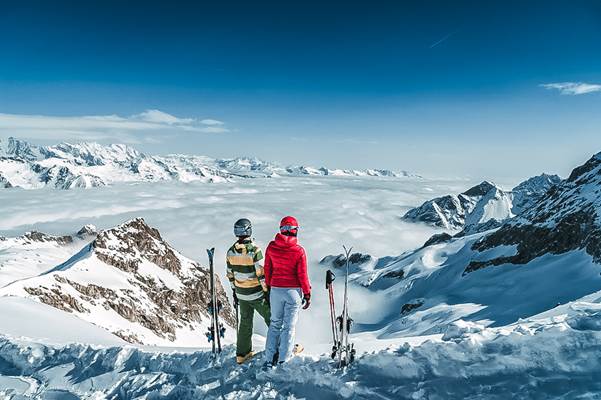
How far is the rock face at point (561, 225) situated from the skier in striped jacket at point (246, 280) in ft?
167

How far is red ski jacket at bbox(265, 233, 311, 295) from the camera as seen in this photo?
8.66 metres

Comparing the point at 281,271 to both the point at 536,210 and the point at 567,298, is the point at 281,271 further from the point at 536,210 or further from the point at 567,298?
the point at 536,210

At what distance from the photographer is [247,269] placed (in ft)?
30.4

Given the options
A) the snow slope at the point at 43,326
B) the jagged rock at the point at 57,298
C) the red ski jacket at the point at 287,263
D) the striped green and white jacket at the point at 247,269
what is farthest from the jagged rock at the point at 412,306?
the red ski jacket at the point at 287,263

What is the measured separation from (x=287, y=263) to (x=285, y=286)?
52 cm

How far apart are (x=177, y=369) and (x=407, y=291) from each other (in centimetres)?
8701

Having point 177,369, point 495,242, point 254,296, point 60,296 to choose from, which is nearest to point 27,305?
point 177,369

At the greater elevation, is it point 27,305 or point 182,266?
point 27,305

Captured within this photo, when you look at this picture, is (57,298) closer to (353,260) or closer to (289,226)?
(289,226)

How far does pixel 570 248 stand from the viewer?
2159 inches

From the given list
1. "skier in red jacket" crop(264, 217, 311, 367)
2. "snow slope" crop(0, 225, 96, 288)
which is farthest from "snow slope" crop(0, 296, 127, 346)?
"snow slope" crop(0, 225, 96, 288)

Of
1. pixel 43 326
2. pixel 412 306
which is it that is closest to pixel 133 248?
pixel 412 306

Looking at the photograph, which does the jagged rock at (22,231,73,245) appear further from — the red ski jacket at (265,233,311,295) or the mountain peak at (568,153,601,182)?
the red ski jacket at (265,233,311,295)

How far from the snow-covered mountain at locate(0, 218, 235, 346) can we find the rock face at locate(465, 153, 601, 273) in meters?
48.3
